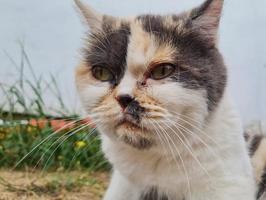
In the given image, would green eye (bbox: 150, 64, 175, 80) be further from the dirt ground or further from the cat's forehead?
the dirt ground

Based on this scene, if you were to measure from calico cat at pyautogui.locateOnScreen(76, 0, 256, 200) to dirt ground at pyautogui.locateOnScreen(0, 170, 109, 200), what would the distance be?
54 cm

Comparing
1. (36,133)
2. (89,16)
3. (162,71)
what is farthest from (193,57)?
(36,133)

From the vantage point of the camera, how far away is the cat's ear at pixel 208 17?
60.6 inches

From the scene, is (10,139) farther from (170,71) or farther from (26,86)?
(170,71)

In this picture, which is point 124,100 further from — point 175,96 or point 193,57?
A: point 193,57

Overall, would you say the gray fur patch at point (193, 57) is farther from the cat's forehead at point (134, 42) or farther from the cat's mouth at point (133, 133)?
the cat's mouth at point (133, 133)

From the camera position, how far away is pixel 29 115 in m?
2.74

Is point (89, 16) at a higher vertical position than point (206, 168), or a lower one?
higher

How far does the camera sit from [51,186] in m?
2.19

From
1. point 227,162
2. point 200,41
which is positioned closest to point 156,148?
point 227,162

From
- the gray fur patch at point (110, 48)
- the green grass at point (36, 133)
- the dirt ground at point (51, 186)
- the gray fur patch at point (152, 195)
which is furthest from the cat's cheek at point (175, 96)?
the green grass at point (36, 133)

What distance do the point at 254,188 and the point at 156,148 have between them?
0.34 m

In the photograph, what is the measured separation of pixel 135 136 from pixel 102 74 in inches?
7.9

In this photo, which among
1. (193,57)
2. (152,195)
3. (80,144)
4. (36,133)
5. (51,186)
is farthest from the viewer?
(36,133)
